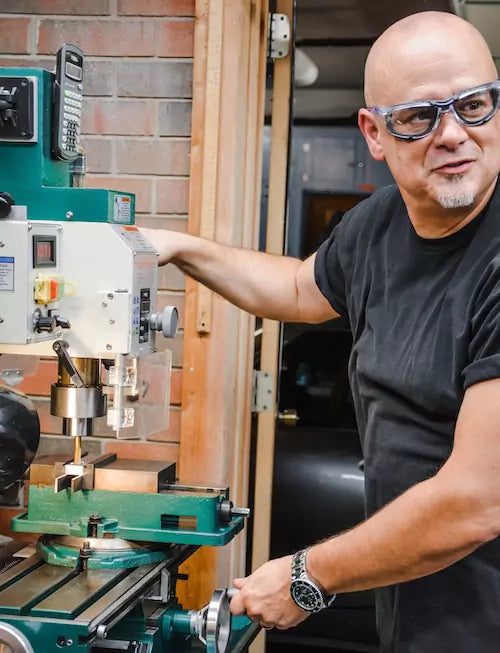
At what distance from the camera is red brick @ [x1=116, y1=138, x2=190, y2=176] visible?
2.19m

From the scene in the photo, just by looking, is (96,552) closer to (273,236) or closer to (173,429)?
(173,429)

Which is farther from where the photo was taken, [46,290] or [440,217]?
[440,217]

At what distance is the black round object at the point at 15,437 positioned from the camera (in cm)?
147

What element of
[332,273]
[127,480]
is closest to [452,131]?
[332,273]

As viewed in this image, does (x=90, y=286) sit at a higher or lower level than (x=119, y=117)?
lower

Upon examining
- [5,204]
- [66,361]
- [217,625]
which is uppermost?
[5,204]

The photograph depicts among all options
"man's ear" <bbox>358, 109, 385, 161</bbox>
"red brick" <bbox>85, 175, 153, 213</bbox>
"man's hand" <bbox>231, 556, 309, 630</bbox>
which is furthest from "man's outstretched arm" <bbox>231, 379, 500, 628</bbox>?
"red brick" <bbox>85, 175, 153, 213</bbox>

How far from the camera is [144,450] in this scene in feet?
7.39

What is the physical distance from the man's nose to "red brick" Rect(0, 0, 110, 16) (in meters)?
1.07

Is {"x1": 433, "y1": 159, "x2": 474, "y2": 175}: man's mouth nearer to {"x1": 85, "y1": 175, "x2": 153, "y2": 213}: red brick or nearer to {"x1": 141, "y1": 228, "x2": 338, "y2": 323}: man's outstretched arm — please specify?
{"x1": 141, "y1": 228, "x2": 338, "y2": 323}: man's outstretched arm

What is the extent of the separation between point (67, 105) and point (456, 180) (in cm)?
67

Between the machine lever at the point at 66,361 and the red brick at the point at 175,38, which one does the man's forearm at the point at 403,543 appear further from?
the red brick at the point at 175,38

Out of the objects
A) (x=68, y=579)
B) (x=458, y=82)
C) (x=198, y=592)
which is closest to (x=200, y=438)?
(x=198, y=592)

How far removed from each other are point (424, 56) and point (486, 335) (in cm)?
49
